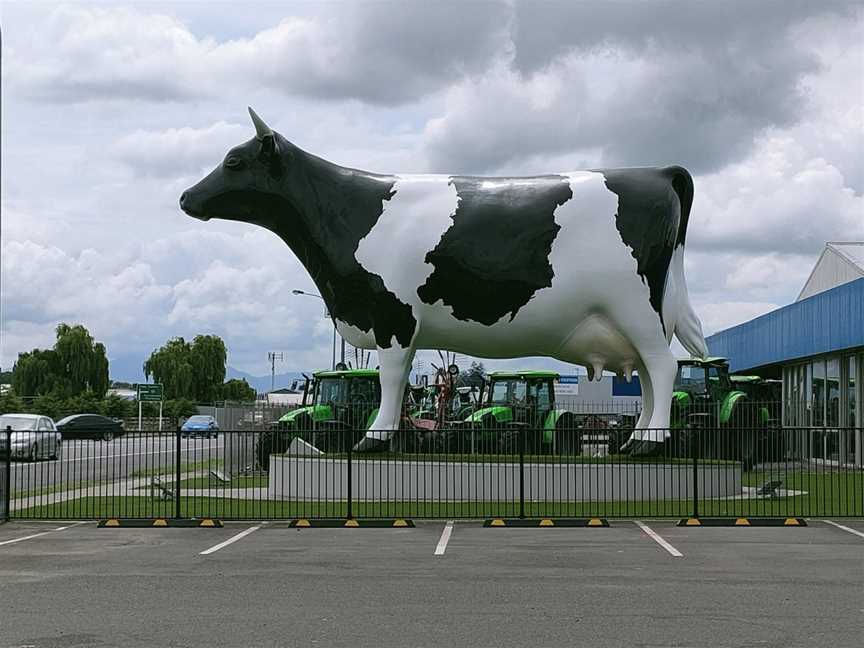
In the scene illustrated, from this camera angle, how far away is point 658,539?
577 inches

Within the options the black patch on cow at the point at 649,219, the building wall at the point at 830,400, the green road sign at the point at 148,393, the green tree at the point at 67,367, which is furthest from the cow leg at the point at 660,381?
the green tree at the point at 67,367

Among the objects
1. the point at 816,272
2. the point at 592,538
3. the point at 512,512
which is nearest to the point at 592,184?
the point at 512,512

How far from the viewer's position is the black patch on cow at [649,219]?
19469mm

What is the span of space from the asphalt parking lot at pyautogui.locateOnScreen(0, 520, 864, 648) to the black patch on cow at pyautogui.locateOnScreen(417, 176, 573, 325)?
15.5 ft

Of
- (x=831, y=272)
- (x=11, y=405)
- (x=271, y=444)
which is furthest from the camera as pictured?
(x=11, y=405)

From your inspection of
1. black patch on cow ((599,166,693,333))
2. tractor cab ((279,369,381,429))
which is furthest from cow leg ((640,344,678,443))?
tractor cab ((279,369,381,429))

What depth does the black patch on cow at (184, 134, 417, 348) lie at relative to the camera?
19.5 metres

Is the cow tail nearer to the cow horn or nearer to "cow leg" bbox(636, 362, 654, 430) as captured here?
"cow leg" bbox(636, 362, 654, 430)

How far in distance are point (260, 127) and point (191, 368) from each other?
8494 centimetres

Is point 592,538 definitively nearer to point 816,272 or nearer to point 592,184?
point 592,184

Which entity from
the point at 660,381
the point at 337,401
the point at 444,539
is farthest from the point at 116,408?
the point at 444,539

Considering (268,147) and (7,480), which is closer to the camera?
(7,480)

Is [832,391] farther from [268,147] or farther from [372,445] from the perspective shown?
[268,147]

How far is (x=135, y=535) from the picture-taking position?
50.8 feet
